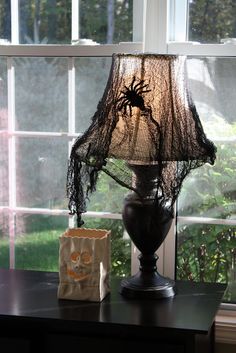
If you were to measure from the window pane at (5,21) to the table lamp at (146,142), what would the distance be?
72 cm

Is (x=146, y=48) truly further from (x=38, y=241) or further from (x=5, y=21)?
(x=38, y=241)

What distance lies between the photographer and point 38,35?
2.71 meters

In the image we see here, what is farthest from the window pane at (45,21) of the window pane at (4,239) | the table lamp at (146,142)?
the window pane at (4,239)

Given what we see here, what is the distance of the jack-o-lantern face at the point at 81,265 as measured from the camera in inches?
87.7

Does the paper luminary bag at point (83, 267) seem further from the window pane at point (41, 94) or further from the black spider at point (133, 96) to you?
the window pane at point (41, 94)

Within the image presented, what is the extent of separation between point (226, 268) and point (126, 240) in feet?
1.27

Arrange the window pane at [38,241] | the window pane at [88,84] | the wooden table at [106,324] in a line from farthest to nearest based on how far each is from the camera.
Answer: the window pane at [38,241]
the window pane at [88,84]
the wooden table at [106,324]

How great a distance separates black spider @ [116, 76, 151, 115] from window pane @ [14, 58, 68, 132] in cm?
62

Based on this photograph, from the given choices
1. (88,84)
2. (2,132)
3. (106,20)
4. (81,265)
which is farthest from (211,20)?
(81,265)

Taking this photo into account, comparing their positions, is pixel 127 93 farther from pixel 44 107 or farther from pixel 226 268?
pixel 226 268

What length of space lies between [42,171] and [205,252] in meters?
0.69

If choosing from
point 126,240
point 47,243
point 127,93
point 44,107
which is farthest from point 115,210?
point 127,93

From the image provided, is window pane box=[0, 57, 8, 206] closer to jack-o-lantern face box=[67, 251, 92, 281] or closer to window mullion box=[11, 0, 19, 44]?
window mullion box=[11, 0, 19, 44]

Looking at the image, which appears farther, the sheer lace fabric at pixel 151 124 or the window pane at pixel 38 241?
the window pane at pixel 38 241
